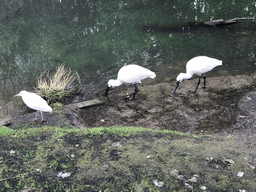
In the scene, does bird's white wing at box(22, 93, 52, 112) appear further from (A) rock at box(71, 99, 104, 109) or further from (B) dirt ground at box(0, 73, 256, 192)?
(A) rock at box(71, 99, 104, 109)

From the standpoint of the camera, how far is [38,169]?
3.32 meters

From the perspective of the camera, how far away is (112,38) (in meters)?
10.7

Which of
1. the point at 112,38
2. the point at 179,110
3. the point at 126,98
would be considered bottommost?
the point at 179,110

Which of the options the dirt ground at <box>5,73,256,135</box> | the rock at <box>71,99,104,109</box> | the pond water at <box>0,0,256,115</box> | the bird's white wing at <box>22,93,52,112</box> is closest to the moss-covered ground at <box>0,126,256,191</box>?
the bird's white wing at <box>22,93,52,112</box>

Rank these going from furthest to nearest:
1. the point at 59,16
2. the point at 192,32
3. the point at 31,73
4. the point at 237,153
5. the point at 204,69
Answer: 1. the point at 59,16
2. the point at 192,32
3. the point at 31,73
4. the point at 204,69
5. the point at 237,153

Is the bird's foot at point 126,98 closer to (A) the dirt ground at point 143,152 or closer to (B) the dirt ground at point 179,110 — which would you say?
(B) the dirt ground at point 179,110

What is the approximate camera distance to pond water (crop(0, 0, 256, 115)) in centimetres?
817

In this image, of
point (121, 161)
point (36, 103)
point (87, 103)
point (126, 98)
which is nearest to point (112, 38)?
point (126, 98)

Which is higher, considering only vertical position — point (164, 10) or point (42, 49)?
point (164, 10)

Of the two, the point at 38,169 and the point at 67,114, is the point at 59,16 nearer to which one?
the point at 67,114

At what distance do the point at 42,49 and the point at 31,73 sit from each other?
6.82 feet

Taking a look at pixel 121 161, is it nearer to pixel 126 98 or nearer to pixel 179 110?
pixel 179 110

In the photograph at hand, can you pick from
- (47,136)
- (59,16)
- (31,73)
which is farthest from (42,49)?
(47,136)

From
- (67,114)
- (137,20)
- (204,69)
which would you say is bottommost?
(67,114)
